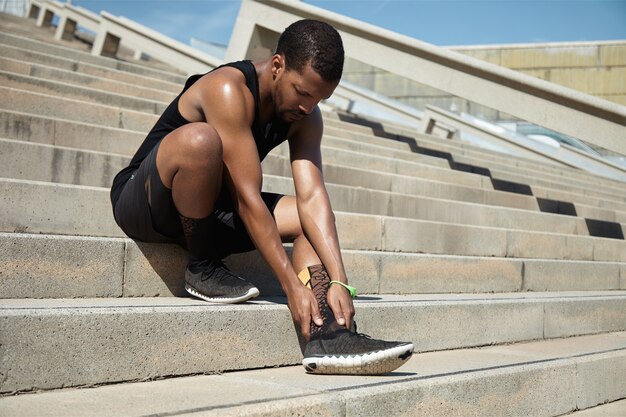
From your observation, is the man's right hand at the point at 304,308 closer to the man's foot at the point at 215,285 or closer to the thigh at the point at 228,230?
the man's foot at the point at 215,285

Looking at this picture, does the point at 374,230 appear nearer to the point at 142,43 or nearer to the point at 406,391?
the point at 406,391

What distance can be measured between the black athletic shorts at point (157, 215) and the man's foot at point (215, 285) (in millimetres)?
99

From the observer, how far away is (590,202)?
8.07 m

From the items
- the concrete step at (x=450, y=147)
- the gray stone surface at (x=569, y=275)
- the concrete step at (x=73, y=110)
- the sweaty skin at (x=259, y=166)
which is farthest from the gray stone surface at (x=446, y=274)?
the concrete step at (x=450, y=147)

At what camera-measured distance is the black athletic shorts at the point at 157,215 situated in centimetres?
274

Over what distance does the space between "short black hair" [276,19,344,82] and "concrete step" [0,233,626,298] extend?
916 mm

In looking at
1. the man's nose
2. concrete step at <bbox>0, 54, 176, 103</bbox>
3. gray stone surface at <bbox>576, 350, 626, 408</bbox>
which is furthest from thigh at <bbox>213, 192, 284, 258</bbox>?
concrete step at <bbox>0, 54, 176, 103</bbox>

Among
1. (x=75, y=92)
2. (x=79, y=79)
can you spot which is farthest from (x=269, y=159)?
(x=79, y=79)

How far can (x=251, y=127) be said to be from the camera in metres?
2.90

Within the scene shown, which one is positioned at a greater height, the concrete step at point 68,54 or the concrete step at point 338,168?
the concrete step at point 68,54

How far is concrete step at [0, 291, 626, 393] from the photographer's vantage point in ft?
6.84

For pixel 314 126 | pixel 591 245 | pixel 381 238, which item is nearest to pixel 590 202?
pixel 591 245

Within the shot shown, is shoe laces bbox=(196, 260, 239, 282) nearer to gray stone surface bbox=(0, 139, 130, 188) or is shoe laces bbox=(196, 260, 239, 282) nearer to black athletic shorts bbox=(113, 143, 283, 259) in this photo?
black athletic shorts bbox=(113, 143, 283, 259)

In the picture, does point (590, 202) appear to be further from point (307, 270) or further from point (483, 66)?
point (307, 270)
